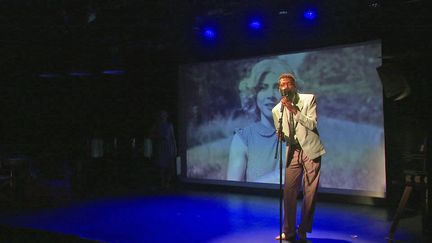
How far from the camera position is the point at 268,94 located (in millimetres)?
7219

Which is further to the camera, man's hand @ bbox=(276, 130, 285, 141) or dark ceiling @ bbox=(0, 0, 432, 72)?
dark ceiling @ bbox=(0, 0, 432, 72)

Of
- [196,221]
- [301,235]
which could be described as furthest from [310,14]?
[301,235]

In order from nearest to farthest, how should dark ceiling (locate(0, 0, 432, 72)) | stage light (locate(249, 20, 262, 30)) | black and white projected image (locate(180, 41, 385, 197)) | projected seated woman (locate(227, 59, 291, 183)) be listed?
1. dark ceiling (locate(0, 0, 432, 72))
2. black and white projected image (locate(180, 41, 385, 197))
3. stage light (locate(249, 20, 262, 30))
4. projected seated woman (locate(227, 59, 291, 183))

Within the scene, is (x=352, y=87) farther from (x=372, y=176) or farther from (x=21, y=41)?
(x=21, y=41)

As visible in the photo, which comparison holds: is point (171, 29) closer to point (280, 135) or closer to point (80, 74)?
point (80, 74)

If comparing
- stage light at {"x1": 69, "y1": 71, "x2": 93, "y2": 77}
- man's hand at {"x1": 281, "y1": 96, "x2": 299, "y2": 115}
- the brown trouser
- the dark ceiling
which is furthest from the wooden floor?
stage light at {"x1": 69, "y1": 71, "x2": 93, "y2": 77}

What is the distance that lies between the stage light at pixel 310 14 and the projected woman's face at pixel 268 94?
46.0 inches

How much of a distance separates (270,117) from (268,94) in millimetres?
412

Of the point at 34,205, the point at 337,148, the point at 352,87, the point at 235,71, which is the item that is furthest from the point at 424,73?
the point at 34,205

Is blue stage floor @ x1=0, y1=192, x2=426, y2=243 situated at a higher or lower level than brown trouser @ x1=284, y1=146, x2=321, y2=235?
lower

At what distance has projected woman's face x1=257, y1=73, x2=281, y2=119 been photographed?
718 cm

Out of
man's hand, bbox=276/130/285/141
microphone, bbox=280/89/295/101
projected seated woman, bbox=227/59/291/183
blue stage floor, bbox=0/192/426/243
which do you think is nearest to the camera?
microphone, bbox=280/89/295/101

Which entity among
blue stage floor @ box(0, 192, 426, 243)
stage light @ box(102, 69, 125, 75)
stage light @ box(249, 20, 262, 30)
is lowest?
blue stage floor @ box(0, 192, 426, 243)

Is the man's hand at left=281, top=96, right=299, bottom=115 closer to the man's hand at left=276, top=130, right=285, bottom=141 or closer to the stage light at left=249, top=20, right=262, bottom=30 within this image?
the man's hand at left=276, top=130, right=285, bottom=141
